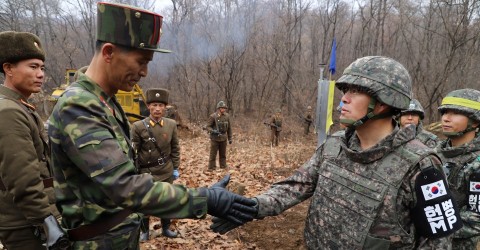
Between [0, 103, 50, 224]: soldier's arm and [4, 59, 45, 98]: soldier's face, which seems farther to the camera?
[4, 59, 45, 98]: soldier's face

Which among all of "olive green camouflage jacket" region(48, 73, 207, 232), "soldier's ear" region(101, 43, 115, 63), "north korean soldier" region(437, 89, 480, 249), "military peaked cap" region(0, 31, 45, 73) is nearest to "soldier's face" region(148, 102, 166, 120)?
"military peaked cap" region(0, 31, 45, 73)

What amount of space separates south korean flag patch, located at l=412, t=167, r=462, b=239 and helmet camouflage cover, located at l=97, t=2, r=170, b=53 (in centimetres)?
181

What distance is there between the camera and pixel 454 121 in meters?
3.31

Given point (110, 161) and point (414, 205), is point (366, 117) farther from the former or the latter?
point (110, 161)

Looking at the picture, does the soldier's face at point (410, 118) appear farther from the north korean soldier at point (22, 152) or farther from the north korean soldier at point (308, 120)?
the north korean soldier at point (308, 120)

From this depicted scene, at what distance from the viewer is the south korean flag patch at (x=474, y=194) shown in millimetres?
2719

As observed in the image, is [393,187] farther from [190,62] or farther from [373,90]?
[190,62]

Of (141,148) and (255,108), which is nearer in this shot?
(141,148)

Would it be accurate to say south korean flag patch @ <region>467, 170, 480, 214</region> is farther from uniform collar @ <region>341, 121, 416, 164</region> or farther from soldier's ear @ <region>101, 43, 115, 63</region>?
soldier's ear @ <region>101, 43, 115, 63</region>

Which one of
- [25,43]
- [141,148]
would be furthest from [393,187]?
[141,148]

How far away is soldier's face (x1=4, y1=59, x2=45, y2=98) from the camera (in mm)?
2754

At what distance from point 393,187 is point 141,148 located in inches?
153

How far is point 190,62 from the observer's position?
26.1 m

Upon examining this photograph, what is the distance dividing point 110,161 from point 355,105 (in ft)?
5.10
